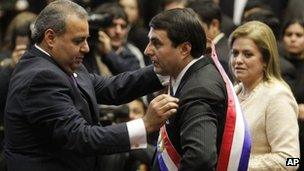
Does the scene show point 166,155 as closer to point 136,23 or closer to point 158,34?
point 158,34

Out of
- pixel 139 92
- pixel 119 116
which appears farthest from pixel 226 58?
pixel 139 92

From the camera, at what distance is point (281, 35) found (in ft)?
23.7

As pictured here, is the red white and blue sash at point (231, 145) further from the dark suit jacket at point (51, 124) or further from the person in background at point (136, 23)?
the person in background at point (136, 23)

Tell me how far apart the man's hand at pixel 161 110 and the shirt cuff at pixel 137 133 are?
3.0 inches

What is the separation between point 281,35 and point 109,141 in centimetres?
381

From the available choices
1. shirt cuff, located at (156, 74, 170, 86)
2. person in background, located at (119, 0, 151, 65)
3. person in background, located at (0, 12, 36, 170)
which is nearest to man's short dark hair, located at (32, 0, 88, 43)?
shirt cuff, located at (156, 74, 170, 86)

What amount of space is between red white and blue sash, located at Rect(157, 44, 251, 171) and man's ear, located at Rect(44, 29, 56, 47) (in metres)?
0.70

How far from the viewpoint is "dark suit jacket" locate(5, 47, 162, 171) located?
3.71 meters

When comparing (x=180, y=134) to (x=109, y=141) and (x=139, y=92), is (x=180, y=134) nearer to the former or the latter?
(x=109, y=141)

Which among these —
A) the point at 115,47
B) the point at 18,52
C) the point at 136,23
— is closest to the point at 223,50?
the point at 115,47

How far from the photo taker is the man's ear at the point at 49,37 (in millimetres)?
3862

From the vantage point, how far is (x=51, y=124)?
3730mm

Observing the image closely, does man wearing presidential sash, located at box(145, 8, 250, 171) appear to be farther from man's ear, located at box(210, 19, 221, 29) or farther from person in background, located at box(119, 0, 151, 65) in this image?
person in background, located at box(119, 0, 151, 65)

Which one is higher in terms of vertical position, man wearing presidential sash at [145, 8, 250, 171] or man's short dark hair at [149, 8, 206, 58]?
man's short dark hair at [149, 8, 206, 58]
